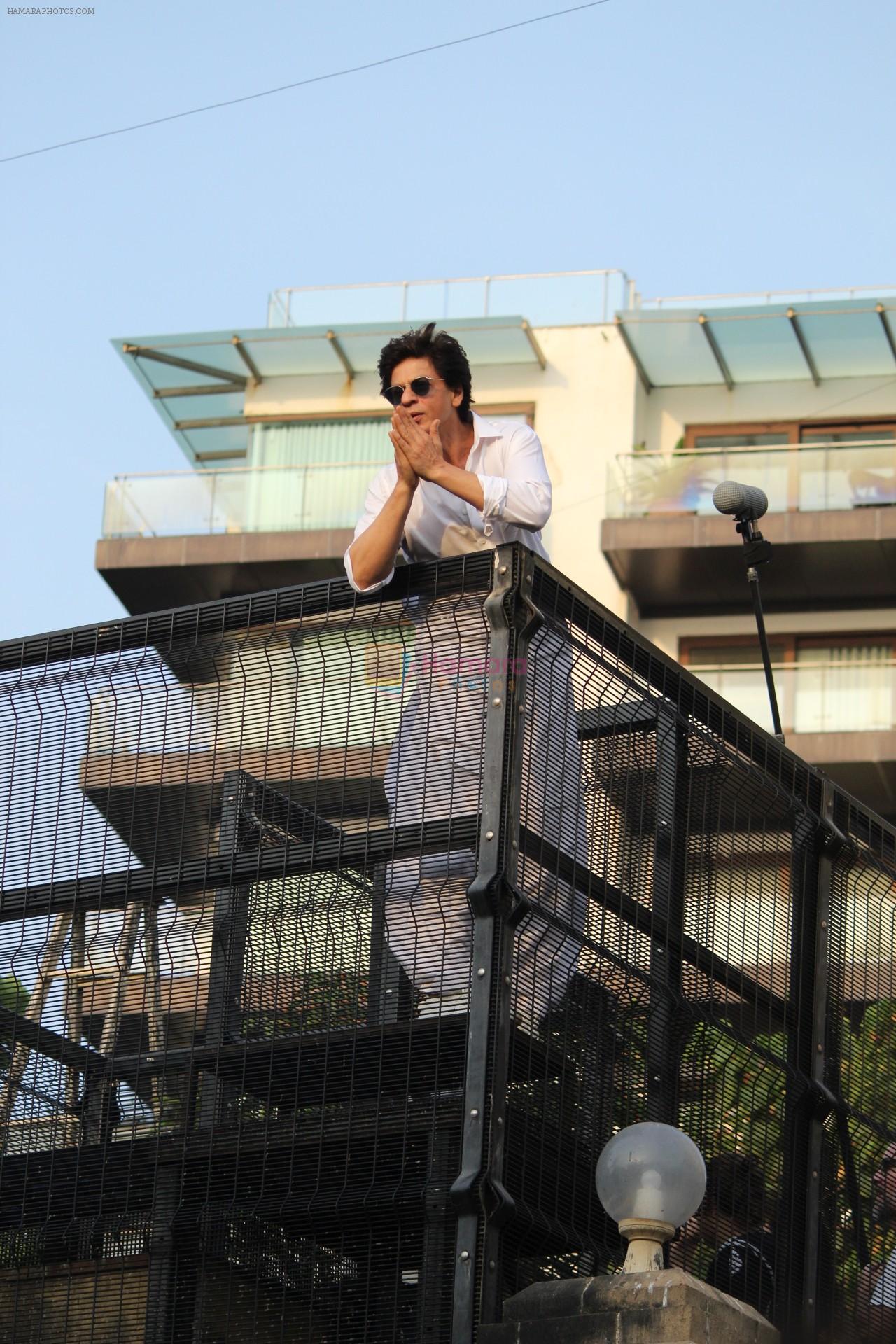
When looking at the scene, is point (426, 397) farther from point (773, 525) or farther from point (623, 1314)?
point (773, 525)

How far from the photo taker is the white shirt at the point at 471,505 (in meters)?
6.53

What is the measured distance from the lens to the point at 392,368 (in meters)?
6.72

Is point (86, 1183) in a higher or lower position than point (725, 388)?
lower

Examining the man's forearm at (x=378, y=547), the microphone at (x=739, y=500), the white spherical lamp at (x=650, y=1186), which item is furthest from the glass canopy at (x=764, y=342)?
the white spherical lamp at (x=650, y=1186)

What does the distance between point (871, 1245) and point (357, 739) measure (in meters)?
2.35

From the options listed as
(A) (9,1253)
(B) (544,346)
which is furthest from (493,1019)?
(B) (544,346)

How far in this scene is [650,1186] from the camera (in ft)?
17.1

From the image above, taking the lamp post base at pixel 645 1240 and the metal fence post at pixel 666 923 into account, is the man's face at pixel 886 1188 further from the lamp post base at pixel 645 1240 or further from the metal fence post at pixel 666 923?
the lamp post base at pixel 645 1240

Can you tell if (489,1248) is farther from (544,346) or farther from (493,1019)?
(544,346)

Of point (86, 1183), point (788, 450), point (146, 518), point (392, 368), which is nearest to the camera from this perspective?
point (86, 1183)

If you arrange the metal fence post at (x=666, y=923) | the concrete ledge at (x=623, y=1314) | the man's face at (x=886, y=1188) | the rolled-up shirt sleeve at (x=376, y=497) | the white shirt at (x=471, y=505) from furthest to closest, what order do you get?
the man's face at (x=886, y=1188) < the white shirt at (x=471, y=505) < the rolled-up shirt sleeve at (x=376, y=497) < the metal fence post at (x=666, y=923) < the concrete ledge at (x=623, y=1314)

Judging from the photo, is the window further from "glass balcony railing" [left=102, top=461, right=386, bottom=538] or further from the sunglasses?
the sunglasses

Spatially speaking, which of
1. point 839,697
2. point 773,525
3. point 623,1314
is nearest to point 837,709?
point 839,697

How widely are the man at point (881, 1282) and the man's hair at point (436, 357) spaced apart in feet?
8.83
